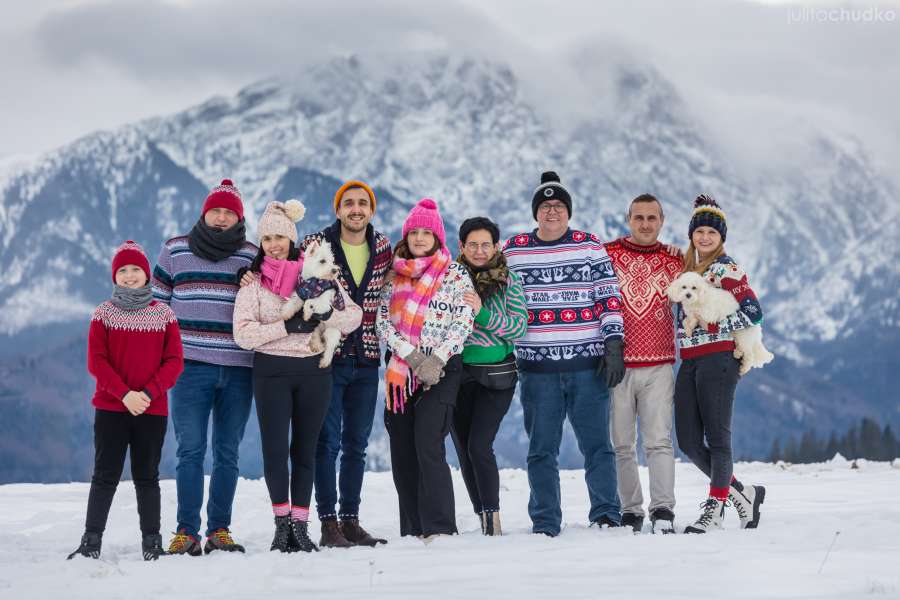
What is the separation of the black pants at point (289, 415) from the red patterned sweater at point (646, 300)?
2.43 metres

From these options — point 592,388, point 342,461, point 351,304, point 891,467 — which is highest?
point 351,304

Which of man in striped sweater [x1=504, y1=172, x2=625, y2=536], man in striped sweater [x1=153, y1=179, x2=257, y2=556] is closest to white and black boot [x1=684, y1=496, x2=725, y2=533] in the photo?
man in striped sweater [x1=504, y1=172, x2=625, y2=536]

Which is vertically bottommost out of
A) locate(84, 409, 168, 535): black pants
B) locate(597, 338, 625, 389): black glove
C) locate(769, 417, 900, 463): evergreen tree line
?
locate(769, 417, 900, 463): evergreen tree line

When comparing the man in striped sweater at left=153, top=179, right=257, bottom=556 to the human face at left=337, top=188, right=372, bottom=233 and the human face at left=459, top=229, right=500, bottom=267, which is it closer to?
the human face at left=337, top=188, right=372, bottom=233

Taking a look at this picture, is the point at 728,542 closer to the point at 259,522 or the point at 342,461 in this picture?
the point at 342,461

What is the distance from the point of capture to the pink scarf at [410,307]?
708 centimetres

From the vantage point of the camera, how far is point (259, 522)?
962cm

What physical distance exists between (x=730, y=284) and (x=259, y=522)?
497cm

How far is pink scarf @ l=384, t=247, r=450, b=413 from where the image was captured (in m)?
7.08

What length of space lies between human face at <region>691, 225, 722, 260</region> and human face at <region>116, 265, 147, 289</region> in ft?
13.5

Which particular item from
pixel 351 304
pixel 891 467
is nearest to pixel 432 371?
pixel 351 304

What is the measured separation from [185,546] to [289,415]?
1150mm

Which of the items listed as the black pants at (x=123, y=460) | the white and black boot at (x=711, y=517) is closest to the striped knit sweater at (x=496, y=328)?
the white and black boot at (x=711, y=517)

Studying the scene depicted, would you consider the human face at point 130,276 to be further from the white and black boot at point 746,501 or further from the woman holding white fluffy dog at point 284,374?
the white and black boot at point 746,501
